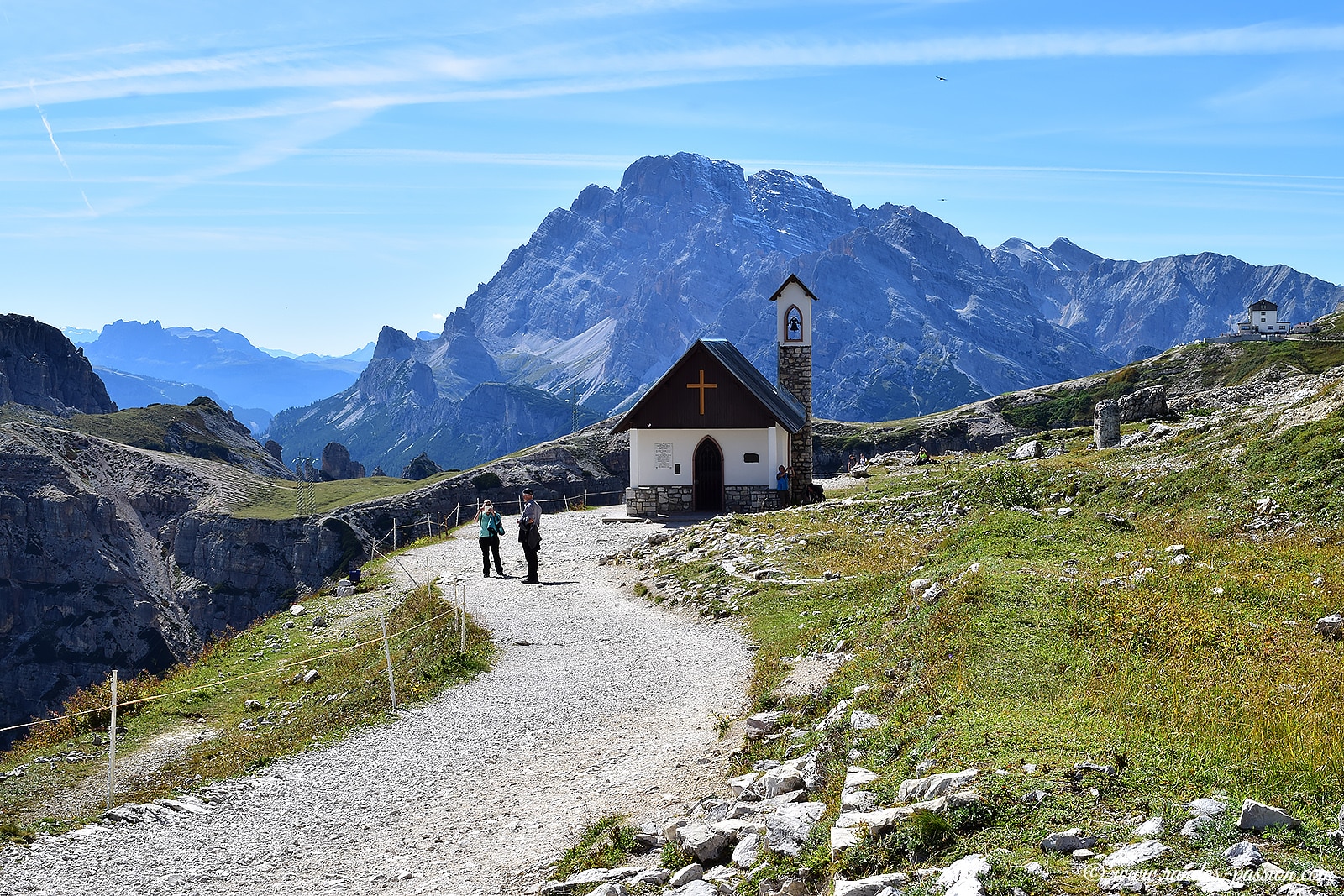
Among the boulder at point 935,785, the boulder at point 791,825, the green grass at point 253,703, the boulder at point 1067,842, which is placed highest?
the boulder at point 1067,842

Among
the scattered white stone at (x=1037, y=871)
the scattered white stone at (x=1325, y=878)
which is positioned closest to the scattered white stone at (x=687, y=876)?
the scattered white stone at (x=1037, y=871)

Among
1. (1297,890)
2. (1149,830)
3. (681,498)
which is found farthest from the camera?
(681,498)

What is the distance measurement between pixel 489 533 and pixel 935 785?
85.6 feet

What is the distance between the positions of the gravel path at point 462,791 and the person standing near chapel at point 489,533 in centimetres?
1137

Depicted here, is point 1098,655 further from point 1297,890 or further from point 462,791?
point 462,791

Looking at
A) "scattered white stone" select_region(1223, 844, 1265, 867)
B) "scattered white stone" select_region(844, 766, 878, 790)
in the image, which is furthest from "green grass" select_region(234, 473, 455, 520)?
"scattered white stone" select_region(1223, 844, 1265, 867)

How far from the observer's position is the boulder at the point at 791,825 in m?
9.00

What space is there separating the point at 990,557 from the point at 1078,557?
1.62m

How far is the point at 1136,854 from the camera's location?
23.1 ft

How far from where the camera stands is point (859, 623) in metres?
18.8

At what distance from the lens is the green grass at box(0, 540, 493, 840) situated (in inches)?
640

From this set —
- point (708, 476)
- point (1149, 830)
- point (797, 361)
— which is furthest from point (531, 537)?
point (797, 361)

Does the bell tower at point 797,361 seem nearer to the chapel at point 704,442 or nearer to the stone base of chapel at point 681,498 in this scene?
the chapel at point 704,442

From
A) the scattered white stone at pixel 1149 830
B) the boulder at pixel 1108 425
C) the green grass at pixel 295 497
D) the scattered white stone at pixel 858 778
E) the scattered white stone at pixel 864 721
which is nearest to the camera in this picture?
the scattered white stone at pixel 1149 830
